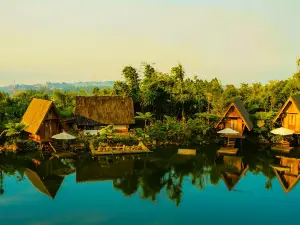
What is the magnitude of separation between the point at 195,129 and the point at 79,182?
17796 millimetres

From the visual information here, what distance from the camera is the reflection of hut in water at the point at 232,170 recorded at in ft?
79.4

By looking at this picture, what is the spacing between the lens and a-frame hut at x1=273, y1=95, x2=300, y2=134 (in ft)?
120

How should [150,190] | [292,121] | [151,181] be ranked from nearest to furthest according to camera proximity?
[150,190]
[151,181]
[292,121]

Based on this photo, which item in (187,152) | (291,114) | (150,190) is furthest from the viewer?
(291,114)

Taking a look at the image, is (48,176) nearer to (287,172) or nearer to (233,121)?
(287,172)

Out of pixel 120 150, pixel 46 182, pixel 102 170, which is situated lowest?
pixel 46 182

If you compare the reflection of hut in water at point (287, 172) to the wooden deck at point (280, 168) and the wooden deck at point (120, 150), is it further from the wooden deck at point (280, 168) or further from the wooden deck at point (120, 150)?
the wooden deck at point (120, 150)

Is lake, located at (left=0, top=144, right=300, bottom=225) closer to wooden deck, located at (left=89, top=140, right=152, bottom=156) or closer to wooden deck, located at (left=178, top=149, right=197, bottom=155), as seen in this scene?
wooden deck, located at (left=178, top=149, right=197, bottom=155)

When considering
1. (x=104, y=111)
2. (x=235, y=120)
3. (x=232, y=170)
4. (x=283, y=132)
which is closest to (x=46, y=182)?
(x=232, y=170)

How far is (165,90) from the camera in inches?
1730

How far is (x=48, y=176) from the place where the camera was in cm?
2491

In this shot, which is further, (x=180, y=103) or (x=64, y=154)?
(x=180, y=103)

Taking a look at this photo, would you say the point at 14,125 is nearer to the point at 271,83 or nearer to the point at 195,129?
the point at 195,129

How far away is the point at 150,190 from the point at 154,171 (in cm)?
417
